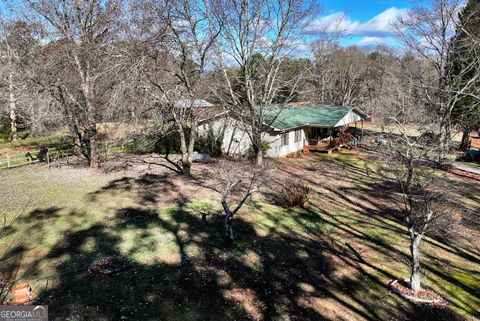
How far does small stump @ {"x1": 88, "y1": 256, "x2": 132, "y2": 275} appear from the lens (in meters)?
9.27

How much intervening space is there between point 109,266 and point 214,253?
3345 millimetres

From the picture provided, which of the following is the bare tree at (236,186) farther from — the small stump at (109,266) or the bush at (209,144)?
the bush at (209,144)

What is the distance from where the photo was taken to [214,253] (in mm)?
11047

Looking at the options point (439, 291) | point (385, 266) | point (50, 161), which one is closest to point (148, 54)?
point (50, 161)

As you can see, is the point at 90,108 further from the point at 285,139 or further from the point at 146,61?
the point at 285,139

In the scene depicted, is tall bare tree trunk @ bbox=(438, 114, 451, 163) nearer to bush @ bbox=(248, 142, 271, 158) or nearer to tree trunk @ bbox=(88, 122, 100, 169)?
bush @ bbox=(248, 142, 271, 158)

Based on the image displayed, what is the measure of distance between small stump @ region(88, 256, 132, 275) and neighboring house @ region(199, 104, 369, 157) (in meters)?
15.9

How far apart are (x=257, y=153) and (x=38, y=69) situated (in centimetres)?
1611

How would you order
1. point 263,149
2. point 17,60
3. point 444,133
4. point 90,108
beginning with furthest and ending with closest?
point 444,133
point 263,149
point 17,60
point 90,108

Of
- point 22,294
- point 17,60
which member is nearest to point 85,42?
point 17,60

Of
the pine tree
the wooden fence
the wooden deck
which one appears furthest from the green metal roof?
the wooden fence

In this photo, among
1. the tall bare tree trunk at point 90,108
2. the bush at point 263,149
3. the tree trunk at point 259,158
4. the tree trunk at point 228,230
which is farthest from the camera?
the bush at point 263,149

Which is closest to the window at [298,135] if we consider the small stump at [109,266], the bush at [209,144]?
the bush at [209,144]

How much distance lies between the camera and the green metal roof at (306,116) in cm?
2739
